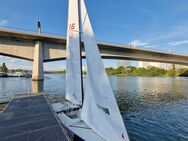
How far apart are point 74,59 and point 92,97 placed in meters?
4.14

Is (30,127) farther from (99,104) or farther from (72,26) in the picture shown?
(72,26)

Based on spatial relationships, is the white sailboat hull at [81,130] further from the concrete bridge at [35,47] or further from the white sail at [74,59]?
the concrete bridge at [35,47]

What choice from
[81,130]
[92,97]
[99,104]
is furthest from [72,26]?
[81,130]

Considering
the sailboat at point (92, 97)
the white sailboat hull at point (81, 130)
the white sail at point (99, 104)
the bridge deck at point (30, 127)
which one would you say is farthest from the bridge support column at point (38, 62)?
the white sail at point (99, 104)

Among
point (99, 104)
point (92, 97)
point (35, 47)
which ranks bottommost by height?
point (99, 104)

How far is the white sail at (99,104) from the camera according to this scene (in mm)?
6312

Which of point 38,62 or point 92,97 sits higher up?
point 38,62

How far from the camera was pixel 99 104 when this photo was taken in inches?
277

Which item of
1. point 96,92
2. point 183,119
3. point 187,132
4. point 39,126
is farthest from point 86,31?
point 183,119

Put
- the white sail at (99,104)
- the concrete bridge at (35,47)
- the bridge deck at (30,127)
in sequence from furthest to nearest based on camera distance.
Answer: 1. the concrete bridge at (35,47)
2. the bridge deck at (30,127)
3. the white sail at (99,104)

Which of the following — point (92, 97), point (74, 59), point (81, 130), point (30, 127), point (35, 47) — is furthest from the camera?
point (35, 47)

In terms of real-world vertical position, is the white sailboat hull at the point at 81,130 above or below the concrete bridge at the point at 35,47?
below

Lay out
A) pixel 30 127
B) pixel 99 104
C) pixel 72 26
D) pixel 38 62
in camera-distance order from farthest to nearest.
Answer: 1. pixel 38 62
2. pixel 72 26
3. pixel 30 127
4. pixel 99 104

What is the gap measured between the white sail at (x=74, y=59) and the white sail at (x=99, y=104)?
7.66ft
